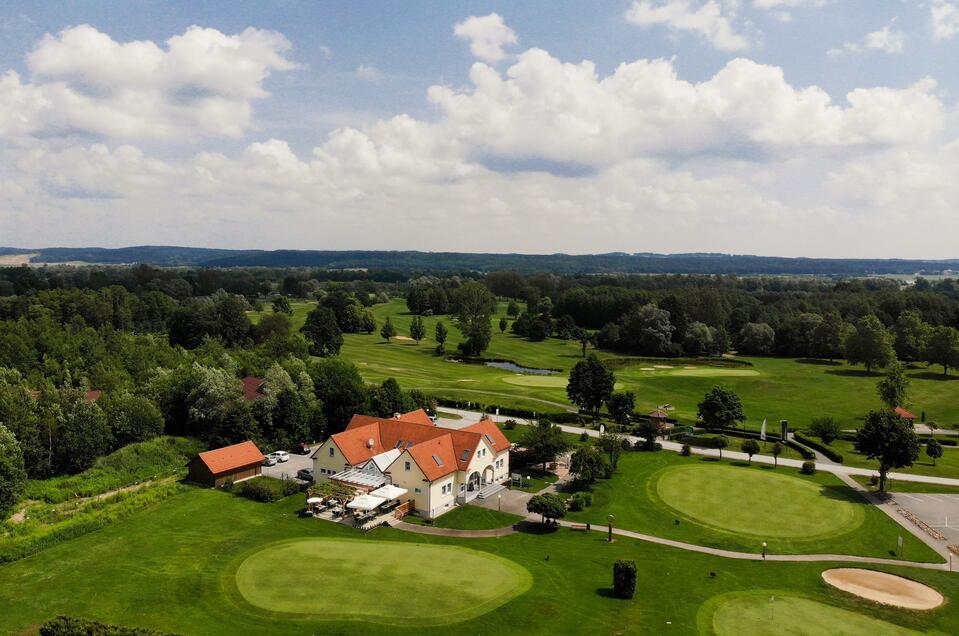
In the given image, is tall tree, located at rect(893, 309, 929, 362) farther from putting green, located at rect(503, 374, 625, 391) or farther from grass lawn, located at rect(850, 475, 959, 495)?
grass lawn, located at rect(850, 475, 959, 495)

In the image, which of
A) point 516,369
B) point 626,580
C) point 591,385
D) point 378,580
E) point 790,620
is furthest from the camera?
point 516,369

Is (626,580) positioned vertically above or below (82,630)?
below

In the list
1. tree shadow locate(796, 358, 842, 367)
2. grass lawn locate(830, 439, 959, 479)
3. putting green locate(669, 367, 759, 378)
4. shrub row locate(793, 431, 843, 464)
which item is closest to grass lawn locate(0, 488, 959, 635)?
grass lawn locate(830, 439, 959, 479)

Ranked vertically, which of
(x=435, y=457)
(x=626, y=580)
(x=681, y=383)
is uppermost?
(x=435, y=457)

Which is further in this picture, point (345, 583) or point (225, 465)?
point (225, 465)

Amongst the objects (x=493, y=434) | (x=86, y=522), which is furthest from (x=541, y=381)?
(x=86, y=522)

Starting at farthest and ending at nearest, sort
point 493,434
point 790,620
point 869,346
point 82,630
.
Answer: point 869,346 < point 493,434 < point 790,620 < point 82,630

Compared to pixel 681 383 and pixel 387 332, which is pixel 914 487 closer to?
pixel 681 383

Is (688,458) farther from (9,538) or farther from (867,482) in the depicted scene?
(9,538)

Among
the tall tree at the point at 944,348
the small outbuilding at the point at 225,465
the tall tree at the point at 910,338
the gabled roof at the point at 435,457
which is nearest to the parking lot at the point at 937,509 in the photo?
the gabled roof at the point at 435,457
